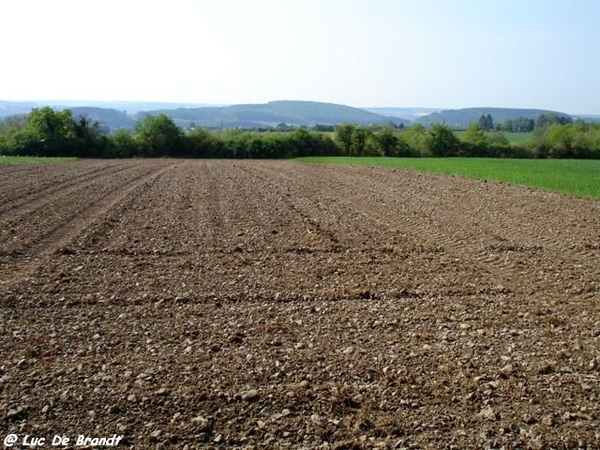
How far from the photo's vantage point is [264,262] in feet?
46.0

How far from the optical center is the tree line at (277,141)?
269ft

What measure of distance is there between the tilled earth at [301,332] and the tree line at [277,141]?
Result: 66.2 meters

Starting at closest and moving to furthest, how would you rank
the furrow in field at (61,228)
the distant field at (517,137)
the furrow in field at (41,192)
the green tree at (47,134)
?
the furrow in field at (61,228), the furrow in field at (41,192), the green tree at (47,134), the distant field at (517,137)

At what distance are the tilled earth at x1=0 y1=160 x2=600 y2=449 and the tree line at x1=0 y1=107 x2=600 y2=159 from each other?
217 feet

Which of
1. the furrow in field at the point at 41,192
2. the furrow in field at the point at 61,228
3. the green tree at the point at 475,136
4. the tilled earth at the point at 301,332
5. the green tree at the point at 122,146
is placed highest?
the green tree at the point at 475,136

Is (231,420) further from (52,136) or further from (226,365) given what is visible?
(52,136)

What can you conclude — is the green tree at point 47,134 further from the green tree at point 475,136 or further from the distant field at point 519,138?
the distant field at point 519,138

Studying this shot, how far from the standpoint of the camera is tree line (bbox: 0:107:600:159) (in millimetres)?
81875

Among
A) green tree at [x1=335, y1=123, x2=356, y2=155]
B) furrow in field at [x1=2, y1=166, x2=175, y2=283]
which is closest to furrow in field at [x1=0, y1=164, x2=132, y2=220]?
furrow in field at [x1=2, y1=166, x2=175, y2=283]

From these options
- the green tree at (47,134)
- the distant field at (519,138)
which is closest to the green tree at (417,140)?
the distant field at (519,138)

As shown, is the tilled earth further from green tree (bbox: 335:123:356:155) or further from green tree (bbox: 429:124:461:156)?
green tree (bbox: 335:123:356:155)

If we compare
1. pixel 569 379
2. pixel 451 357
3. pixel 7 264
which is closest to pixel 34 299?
pixel 7 264

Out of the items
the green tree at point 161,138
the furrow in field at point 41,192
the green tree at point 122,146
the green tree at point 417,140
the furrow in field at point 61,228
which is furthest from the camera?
the green tree at point 417,140

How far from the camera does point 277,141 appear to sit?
3376 inches
